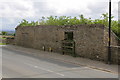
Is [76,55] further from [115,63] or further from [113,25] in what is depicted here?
[113,25]

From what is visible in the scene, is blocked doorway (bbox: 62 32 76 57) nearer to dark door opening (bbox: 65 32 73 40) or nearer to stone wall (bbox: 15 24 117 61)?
dark door opening (bbox: 65 32 73 40)

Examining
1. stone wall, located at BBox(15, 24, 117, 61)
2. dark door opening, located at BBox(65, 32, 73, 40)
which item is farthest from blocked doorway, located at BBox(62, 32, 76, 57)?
stone wall, located at BBox(15, 24, 117, 61)

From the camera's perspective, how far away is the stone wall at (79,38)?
14.7 meters

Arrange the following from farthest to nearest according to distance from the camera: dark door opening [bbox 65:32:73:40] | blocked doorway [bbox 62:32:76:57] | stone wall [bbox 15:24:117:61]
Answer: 1. dark door opening [bbox 65:32:73:40]
2. blocked doorway [bbox 62:32:76:57]
3. stone wall [bbox 15:24:117:61]

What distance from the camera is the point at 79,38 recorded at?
55.0 ft

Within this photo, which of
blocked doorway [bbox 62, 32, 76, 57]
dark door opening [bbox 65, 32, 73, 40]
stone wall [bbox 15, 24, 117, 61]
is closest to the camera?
stone wall [bbox 15, 24, 117, 61]

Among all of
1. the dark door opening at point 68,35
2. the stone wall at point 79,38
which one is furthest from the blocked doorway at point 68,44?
the stone wall at point 79,38

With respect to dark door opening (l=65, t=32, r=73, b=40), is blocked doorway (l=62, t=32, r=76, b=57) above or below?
below

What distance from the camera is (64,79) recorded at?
8852mm

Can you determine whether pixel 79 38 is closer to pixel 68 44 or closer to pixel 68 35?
pixel 68 44

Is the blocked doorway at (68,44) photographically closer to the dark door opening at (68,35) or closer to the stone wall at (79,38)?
the dark door opening at (68,35)

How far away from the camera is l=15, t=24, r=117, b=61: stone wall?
14713 mm

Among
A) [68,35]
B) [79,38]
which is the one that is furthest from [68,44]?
[79,38]

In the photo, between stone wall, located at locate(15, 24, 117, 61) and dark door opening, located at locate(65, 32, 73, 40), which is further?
dark door opening, located at locate(65, 32, 73, 40)
